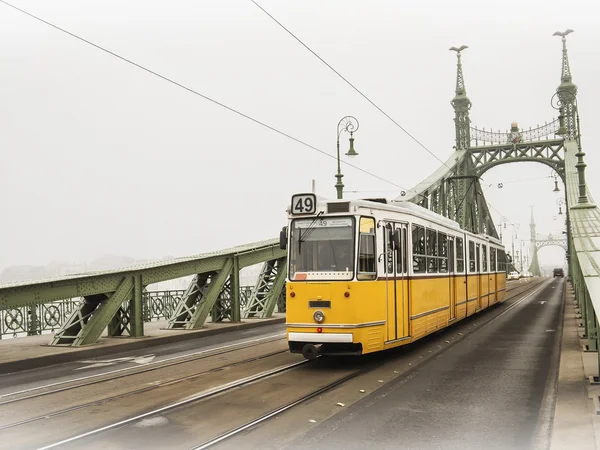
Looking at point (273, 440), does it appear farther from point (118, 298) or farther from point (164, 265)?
point (164, 265)

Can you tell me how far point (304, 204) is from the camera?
10.9 m

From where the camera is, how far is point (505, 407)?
7.54m

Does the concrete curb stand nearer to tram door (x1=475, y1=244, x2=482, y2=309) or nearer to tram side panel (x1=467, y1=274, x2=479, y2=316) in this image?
tram side panel (x1=467, y1=274, x2=479, y2=316)

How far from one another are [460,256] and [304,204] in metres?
8.14

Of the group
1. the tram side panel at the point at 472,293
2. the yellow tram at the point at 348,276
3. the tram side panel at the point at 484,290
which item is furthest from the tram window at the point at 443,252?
the tram side panel at the point at 484,290

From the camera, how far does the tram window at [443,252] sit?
14789 millimetres

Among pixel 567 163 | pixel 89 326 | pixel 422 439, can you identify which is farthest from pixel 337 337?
pixel 567 163

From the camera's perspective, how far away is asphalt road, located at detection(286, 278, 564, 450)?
6121 millimetres

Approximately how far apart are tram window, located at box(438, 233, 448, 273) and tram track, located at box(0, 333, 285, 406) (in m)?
4.88

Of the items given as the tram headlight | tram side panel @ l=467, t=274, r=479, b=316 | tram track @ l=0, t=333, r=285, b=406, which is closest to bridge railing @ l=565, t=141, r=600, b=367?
tram side panel @ l=467, t=274, r=479, b=316

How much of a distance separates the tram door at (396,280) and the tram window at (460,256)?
5.52m

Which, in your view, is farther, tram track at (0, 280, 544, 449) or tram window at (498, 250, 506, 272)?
tram window at (498, 250, 506, 272)

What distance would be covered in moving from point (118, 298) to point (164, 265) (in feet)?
5.93

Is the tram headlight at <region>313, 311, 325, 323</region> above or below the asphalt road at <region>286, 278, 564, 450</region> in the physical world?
above
